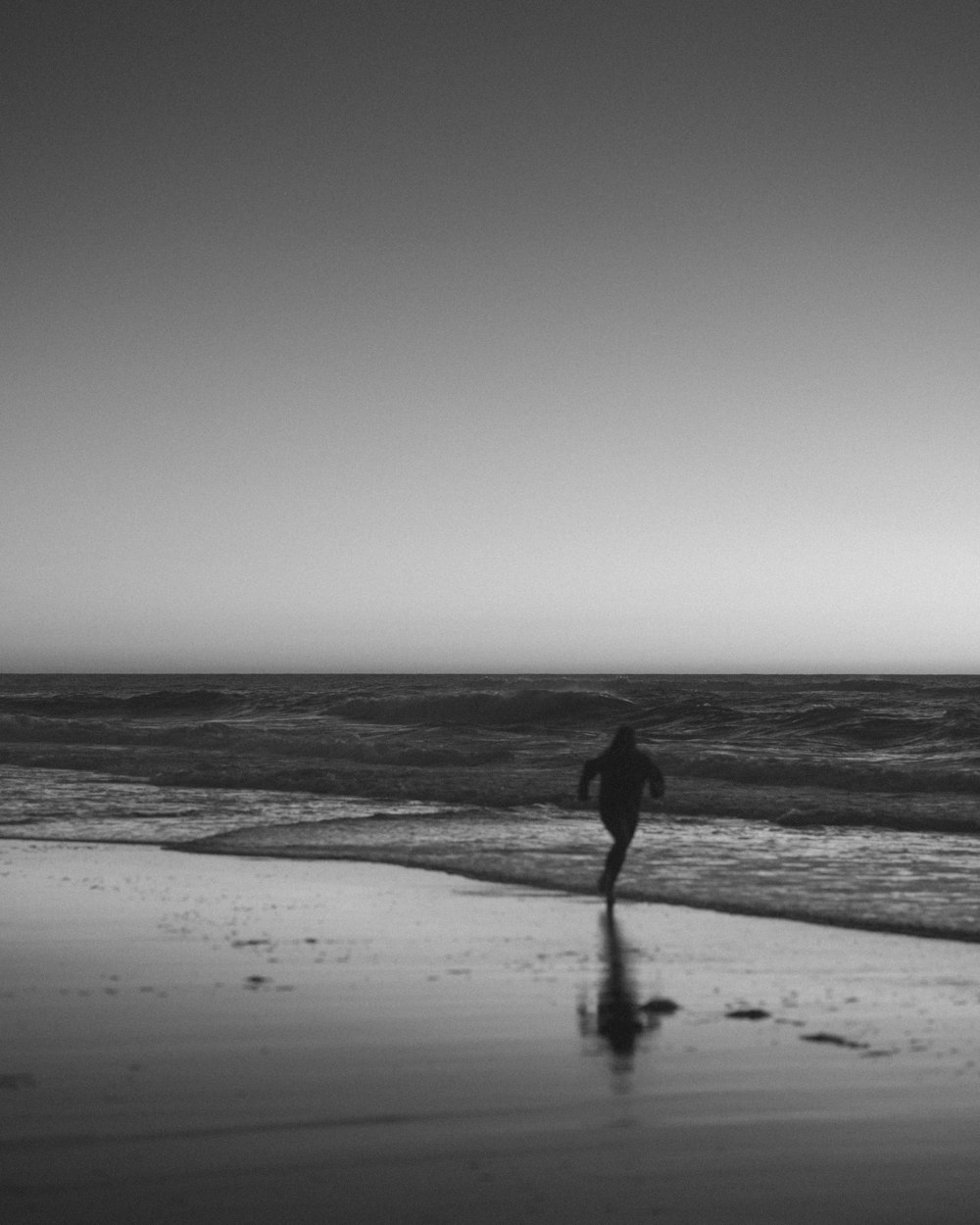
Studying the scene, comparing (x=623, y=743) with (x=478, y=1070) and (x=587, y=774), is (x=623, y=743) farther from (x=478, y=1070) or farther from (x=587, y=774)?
(x=478, y=1070)

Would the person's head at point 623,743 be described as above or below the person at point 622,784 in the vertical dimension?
above

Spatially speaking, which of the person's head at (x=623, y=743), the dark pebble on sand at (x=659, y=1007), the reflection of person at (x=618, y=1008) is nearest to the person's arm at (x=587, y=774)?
the person's head at (x=623, y=743)

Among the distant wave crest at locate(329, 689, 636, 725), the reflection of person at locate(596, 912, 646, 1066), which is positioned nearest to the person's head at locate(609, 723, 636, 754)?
the reflection of person at locate(596, 912, 646, 1066)

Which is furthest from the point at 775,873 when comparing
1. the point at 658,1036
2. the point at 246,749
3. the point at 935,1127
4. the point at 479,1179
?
the point at 246,749

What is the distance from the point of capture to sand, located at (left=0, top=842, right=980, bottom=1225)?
14.9ft

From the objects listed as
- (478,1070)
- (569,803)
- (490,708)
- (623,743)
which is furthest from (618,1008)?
(490,708)

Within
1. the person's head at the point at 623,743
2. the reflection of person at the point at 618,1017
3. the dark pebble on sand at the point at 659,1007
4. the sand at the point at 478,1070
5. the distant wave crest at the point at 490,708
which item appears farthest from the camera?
the distant wave crest at the point at 490,708

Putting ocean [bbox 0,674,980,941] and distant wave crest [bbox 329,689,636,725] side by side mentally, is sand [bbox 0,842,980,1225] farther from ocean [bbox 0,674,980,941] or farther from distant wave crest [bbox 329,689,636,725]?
distant wave crest [bbox 329,689,636,725]

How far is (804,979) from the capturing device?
8.16 metres

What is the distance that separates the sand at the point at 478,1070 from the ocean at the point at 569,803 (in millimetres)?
2487

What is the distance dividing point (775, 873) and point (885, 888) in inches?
53.3

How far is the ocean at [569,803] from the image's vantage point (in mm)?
12804

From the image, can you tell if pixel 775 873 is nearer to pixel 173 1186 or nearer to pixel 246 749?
pixel 173 1186

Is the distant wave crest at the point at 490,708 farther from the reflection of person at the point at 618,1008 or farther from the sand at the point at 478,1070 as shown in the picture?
the reflection of person at the point at 618,1008
